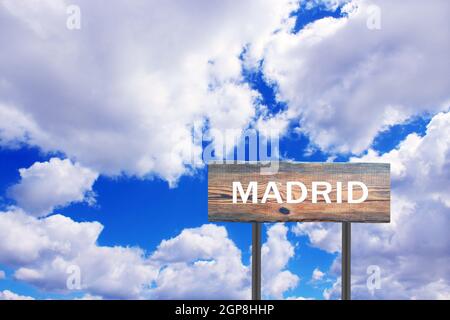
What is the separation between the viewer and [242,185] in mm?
6625

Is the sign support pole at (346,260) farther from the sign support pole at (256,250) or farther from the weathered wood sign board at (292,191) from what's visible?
the sign support pole at (256,250)

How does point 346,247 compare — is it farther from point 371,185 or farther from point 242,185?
point 242,185

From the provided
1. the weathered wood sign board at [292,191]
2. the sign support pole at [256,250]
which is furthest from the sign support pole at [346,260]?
the sign support pole at [256,250]

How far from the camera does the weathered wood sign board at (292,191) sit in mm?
6598

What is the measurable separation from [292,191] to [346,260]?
1.03 m

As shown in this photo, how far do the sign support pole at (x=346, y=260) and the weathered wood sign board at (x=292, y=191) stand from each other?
0.14 m

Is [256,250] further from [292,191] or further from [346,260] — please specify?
[346,260]
